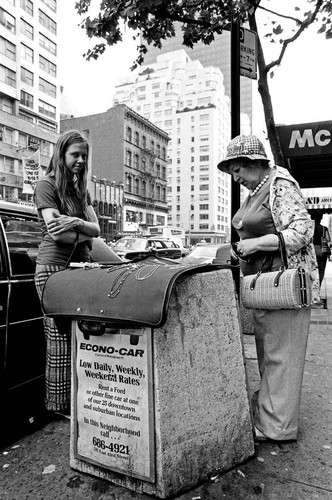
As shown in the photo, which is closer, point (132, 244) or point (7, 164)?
point (132, 244)

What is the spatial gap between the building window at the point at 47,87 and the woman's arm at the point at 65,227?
4945 centimetres

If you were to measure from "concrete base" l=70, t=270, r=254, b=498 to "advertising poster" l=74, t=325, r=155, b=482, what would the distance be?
0.19 feet

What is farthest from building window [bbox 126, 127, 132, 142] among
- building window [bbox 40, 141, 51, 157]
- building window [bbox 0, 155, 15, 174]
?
building window [bbox 0, 155, 15, 174]

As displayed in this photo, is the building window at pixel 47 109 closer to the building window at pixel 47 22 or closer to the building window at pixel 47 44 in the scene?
the building window at pixel 47 44

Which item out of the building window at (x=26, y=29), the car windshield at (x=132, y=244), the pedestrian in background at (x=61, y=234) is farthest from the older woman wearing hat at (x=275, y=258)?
the building window at (x=26, y=29)

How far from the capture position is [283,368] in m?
2.50

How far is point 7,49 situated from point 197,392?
156ft

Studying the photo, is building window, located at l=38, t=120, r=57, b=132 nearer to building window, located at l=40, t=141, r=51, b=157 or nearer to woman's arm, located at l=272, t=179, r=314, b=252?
building window, located at l=40, t=141, r=51, b=157

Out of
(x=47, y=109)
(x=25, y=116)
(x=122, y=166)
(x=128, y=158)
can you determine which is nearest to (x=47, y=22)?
(x=47, y=109)

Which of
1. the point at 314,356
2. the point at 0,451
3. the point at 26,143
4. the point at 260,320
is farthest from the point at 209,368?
the point at 26,143

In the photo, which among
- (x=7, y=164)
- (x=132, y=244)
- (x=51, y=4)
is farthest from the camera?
(x=51, y=4)

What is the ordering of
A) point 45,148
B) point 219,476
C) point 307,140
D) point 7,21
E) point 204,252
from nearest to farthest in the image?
1. point 219,476
2. point 307,140
3. point 204,252
4. point 7,21
5. point 45,148

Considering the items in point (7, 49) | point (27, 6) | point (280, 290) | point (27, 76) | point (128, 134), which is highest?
point (27, 6)

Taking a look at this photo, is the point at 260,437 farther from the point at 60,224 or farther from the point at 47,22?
the point at 47,22
